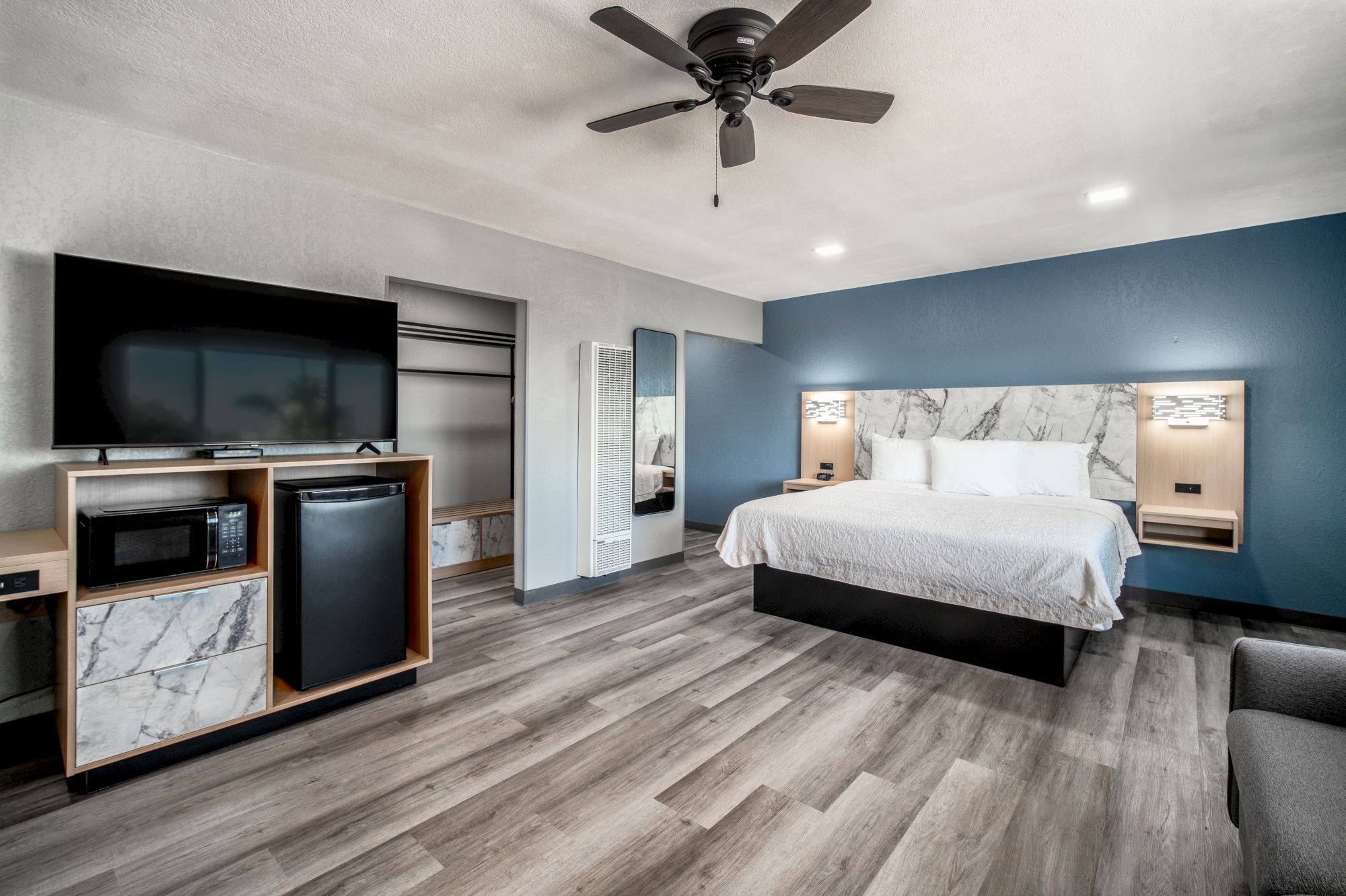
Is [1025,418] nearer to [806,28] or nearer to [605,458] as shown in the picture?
[605,458]

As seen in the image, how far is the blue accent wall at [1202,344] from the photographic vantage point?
3908 millimetres

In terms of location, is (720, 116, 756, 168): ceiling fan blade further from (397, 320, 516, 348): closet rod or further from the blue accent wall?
the blue accent wall

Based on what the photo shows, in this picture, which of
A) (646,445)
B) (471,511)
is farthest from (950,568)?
(471,511)

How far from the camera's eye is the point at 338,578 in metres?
2.72

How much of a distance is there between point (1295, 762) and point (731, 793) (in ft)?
5.07

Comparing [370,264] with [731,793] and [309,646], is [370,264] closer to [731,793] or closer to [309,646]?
[309,646]

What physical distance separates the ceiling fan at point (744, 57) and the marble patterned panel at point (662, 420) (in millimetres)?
2904

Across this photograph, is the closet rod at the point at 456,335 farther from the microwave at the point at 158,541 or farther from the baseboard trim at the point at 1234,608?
the baseboard trim at the point at 1234,608

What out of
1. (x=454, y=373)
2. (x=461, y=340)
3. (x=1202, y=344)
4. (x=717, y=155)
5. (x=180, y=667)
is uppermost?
(x=717, y=155)

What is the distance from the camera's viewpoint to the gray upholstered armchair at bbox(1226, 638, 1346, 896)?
45.1 inches

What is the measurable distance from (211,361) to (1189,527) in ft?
20.0

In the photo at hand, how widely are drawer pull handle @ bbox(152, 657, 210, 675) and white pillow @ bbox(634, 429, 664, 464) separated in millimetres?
3198

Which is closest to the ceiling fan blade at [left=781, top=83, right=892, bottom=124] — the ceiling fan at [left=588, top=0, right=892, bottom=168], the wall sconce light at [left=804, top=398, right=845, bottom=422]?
the ceiling fan at [left=588, top=0, right=892, bottom=168]

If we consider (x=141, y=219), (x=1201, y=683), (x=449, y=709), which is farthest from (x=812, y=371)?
(x=141, y=219)
